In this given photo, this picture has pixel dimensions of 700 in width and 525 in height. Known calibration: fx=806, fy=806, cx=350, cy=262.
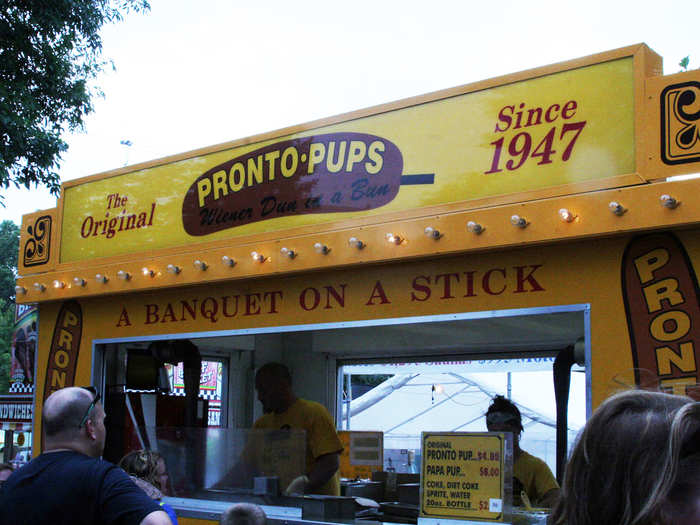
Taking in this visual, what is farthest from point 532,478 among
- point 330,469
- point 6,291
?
point 6,291

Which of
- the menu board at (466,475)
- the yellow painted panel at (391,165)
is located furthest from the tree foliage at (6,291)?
the menu board at (466,475)

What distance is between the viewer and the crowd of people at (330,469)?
0.96 m

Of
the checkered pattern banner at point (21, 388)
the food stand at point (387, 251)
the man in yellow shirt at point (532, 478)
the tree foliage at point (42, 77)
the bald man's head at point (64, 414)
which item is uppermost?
the tree foliage at point (42, 77)

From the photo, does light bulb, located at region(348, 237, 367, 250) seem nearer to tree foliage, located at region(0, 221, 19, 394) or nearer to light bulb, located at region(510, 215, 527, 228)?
light bulb, located at region(510, 215, 527, 228)

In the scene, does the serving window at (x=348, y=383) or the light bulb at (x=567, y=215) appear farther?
the serving window at (x=348, y=383)

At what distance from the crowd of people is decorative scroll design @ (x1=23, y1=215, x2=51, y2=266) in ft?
6.69

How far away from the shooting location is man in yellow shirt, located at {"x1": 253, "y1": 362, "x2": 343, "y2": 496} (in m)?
5.56

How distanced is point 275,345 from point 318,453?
5.07 feet

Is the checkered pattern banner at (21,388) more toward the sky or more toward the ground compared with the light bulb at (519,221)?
more toward the ground

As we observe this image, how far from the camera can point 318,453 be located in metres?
5.71

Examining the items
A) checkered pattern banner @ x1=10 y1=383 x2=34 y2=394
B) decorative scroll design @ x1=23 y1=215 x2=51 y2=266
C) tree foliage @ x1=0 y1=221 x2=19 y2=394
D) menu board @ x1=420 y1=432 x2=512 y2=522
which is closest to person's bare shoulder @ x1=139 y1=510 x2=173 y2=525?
menu board @ x1=420 y1=432 x2=512 y2=522

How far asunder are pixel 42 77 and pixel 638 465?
405 inches

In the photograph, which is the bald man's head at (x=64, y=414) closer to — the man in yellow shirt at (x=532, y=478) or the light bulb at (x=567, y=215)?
the light bulb at (x=567, y=215)

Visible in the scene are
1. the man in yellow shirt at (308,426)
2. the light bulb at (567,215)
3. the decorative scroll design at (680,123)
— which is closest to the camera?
the decorative scroll design at (680,123)
